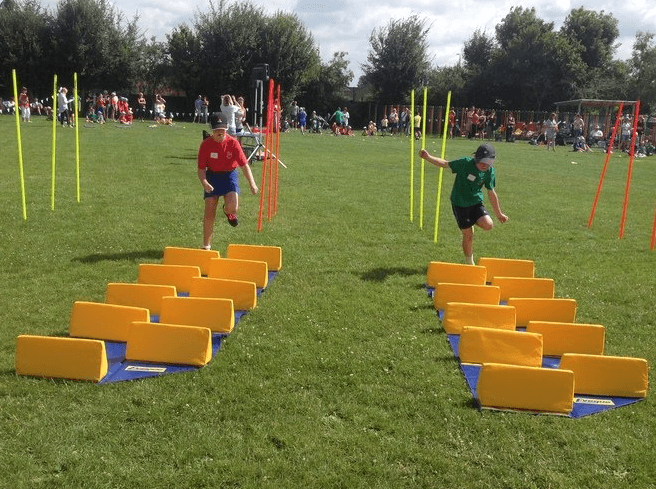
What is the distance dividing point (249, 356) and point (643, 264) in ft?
22.8

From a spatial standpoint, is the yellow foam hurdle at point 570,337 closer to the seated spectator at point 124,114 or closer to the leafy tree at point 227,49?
the seated spectator at point 124,114

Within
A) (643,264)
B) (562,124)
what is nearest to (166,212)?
(643,264)

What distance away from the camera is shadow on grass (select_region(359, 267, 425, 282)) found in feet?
28.9

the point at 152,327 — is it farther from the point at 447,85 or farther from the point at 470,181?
the point at 447,85

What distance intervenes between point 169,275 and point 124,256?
1.89 metres

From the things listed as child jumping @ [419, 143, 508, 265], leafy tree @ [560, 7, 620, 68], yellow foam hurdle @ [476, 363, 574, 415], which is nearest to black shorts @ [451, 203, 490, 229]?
child jumping @ [419, 143, 508, 265]

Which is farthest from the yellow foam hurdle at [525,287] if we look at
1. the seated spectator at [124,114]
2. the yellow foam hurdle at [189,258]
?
the seated spectator at [124,114]

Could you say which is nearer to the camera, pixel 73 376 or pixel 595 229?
pixel 73 376

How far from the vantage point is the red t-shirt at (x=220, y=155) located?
907cm

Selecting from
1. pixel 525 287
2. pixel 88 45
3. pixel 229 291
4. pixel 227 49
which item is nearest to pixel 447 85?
pixel 227 49

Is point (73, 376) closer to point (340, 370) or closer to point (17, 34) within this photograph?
point (340, 370)

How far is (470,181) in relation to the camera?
8.90 metres

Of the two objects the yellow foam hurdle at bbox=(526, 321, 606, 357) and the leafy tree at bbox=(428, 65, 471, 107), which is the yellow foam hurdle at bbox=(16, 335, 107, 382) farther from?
the leafy tree at bbox=(428, 65, 471, 107)

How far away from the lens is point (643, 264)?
33.5 feet
